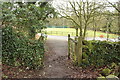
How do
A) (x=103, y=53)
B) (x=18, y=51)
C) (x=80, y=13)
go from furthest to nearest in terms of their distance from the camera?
(x=80, y=13) < (x=103, y=53) < (x=18, y=51)

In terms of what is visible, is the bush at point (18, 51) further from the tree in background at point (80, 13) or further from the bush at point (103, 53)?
the tree in background at point (80, 13)

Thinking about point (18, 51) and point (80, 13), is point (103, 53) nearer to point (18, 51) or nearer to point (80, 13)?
point (18, 51)

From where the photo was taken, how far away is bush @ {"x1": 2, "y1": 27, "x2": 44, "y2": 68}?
199cm

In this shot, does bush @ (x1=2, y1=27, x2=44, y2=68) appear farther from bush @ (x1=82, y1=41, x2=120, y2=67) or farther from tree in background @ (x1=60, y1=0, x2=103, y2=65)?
tree in background @ (x1=60, y1=0, x2=103, y2=65)

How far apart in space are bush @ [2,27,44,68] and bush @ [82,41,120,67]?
1.07 m

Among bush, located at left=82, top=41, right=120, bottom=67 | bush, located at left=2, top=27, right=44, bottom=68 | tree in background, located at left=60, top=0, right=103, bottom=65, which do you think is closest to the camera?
bush, located at left=2, top=27, right=44, bottom=68

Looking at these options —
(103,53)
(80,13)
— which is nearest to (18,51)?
(103,53)

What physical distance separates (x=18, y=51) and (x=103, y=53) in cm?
175

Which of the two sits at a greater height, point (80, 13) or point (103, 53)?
point (80, 13)

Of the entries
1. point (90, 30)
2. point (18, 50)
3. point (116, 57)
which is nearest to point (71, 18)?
point (90, 30)

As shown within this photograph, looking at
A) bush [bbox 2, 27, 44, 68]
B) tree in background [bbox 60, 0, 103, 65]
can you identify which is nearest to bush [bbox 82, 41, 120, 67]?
bush [bbox 2, 27, 44, 68]

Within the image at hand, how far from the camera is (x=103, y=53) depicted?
2.42 meters

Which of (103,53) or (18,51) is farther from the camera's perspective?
(103,53)

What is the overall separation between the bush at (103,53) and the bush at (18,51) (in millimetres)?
1069
